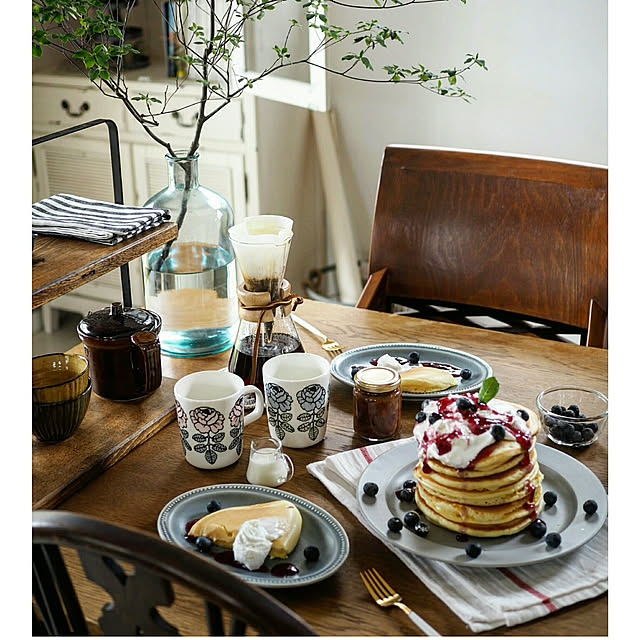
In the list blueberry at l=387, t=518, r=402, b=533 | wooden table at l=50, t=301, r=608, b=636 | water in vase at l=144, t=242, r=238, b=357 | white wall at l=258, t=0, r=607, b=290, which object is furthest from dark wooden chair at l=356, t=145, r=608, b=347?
white wall at l=258, t=0, r=607, b=290

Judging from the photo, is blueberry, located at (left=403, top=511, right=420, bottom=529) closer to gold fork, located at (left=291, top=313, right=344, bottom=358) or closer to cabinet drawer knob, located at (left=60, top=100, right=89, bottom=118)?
gold fork, located at (left=291, top=313, right=344, bottom=358)

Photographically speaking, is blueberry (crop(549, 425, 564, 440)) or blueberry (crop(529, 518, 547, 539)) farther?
blueberry (crop(549, 425, 564, 440))

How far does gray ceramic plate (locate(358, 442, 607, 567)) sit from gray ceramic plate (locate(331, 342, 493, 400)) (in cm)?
23

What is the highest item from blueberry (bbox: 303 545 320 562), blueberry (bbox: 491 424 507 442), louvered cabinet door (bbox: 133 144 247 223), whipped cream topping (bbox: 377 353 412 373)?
louvered cabinet door (bbox: 133 144 247 223)

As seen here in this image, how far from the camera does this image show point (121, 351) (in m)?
1.33

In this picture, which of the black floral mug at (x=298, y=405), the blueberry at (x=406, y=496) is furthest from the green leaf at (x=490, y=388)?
the black floral mug at (x=298, y=405)

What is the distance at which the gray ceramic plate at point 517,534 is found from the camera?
981 millimetres

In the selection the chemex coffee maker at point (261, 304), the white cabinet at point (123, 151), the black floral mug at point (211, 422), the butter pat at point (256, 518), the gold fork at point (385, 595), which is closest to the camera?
the gold fork at point (385, 595)

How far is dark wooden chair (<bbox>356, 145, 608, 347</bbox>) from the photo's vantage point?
1798mm

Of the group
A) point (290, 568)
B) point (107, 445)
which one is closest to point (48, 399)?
point (107, 445)

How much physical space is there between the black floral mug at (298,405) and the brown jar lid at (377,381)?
0.16ft

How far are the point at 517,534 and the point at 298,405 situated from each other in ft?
1.17

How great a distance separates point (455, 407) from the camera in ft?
3.47

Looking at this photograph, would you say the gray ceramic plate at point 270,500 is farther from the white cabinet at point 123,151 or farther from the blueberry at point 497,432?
the white cabinet at point 123,151
